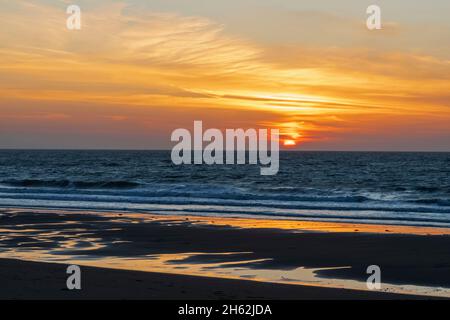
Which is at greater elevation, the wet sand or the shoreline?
the wet sand

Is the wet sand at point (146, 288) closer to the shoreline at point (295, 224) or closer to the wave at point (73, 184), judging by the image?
the shoreline at point (295, 224)

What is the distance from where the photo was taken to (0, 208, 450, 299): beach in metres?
11.0

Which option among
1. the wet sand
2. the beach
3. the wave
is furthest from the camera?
the wave

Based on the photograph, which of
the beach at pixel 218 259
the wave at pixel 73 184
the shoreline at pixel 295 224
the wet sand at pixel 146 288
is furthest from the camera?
the wave at pixel 73 184

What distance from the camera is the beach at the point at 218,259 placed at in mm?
10953

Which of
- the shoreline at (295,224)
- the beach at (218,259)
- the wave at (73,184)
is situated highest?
the beach at (218,259)

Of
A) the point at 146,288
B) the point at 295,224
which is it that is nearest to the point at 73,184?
the point at 295,224

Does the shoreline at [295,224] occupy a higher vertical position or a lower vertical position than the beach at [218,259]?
lower

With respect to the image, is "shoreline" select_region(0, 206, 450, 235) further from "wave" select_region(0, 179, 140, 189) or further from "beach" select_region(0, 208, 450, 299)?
"wave" select_region(0, 179, 140, 189)

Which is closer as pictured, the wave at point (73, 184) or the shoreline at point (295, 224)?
the shoreline at point (295, 224)

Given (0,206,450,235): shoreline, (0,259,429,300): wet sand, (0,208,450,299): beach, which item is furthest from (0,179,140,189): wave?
(0,259,429,300): wet sand

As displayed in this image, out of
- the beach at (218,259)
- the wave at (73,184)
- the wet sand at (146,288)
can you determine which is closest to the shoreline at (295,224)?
the beach at (218,259)
